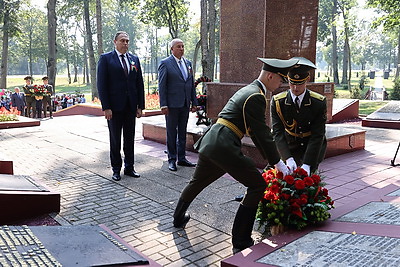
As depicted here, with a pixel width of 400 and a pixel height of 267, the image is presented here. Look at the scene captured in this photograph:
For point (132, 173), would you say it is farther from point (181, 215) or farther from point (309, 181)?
point (309, 181)

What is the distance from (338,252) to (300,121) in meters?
1.41

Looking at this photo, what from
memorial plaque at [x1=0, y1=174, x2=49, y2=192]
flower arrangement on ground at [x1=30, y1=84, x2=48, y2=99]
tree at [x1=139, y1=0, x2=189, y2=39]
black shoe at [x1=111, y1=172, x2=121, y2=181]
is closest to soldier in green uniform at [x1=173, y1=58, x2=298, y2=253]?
memorial plaque at [x1=0, y1=174, x2=49, y2=192]

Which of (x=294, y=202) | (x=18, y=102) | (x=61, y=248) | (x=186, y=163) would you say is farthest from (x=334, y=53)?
(x=61, y=248)

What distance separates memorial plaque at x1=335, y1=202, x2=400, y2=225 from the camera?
351 cm

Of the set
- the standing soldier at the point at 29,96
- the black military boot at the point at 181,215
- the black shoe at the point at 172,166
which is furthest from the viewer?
the standing soldier at the point at 29,96

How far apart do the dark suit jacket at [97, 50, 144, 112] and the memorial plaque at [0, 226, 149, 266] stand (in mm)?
2968

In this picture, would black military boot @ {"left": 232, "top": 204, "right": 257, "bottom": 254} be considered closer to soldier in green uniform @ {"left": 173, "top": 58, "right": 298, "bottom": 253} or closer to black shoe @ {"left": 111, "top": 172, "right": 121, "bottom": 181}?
soldier in green uniform @ {"left": 173, "top": 58, "right": 298, "bottom": 253}

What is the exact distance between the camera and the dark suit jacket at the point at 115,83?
573 centimetres

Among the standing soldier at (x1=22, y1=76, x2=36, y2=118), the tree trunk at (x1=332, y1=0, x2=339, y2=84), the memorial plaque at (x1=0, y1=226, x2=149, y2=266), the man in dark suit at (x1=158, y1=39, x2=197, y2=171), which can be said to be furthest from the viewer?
the tree trunk at (x1=332, y1=0, x2=339, y2=84)

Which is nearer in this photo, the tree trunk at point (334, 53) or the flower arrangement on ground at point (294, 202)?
the flower arrangement on ground at point (294, 202)

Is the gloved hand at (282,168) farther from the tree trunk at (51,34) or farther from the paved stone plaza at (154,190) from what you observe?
the tree trunk at (51,34)

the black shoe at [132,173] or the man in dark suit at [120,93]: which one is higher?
the man in dark suit at [120,93]

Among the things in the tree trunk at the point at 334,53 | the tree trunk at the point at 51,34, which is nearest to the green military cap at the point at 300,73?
the tree trunk at the point at 51,34

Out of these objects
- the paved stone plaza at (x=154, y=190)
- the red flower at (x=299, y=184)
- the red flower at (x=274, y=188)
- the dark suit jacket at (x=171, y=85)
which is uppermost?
the dark suit jacket at (x=171, y=85)
